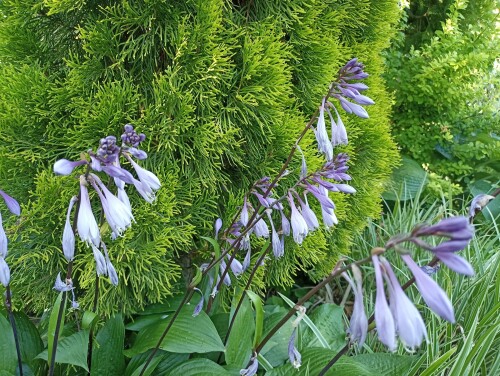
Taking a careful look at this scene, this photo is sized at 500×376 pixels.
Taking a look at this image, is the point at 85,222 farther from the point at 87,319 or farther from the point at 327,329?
the point at 327,329

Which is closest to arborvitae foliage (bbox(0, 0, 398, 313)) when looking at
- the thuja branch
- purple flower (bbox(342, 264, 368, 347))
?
the thuja branch

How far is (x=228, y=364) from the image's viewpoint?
7.23 ft

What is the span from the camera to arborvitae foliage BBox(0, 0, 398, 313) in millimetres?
2289

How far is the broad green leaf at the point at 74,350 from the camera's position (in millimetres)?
1933

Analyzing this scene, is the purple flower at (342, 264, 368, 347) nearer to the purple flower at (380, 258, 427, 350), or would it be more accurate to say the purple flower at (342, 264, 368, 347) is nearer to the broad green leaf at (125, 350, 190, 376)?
the purple flower at (380, 258, 427, 350)

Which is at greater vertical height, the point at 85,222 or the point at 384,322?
the point at 384,322

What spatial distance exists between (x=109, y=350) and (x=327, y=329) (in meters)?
1.17

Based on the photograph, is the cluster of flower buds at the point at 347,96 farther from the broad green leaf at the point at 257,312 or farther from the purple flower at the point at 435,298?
the purple flower at the point at 435,298

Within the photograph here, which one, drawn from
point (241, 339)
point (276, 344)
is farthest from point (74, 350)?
point (276, 344)

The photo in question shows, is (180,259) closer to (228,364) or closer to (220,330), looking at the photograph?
(220,330)

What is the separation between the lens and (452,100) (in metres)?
4.23

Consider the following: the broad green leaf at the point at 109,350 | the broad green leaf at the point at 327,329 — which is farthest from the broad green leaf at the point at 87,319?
the broad green leaf at the point at 327,329

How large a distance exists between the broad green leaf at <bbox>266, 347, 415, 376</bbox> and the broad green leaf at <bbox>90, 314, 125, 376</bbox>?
69 centimetres

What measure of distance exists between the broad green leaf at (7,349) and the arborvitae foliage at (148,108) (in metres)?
0.29
